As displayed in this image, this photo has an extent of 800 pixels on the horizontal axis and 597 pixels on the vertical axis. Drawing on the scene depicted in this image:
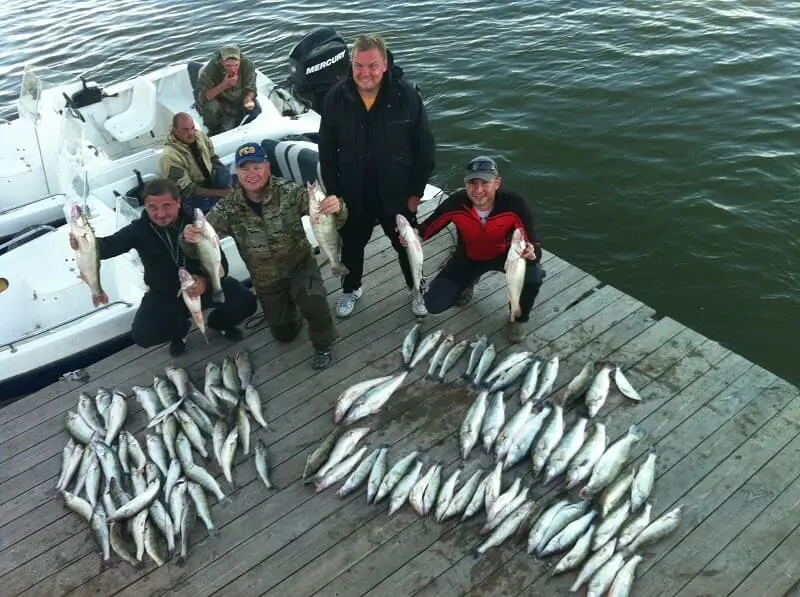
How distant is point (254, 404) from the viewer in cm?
536

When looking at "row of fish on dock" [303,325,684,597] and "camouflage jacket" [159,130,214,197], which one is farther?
"camouflage jacket" [159,130,214,197]

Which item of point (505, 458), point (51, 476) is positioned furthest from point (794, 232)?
point (51, 476)

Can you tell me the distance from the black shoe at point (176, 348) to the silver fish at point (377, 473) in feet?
8.18

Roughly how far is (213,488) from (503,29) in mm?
13345

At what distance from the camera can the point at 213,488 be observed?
476 centimetres

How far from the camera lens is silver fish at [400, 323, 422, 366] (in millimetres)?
5707

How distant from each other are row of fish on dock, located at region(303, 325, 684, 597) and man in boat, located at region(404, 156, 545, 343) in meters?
0.63

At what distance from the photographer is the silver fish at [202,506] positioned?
4504 mm

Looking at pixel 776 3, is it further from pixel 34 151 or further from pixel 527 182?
pixel 34 151

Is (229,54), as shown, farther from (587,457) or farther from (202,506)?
(587,457)

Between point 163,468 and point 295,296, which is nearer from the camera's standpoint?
point 163,468

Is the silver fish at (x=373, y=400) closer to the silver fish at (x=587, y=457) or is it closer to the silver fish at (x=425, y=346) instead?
the silver fish at (x=425, y=346)

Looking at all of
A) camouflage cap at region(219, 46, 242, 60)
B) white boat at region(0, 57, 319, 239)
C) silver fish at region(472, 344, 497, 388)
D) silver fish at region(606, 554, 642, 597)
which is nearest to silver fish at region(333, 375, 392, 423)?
silver fish at region(472, 344, 497, 388)

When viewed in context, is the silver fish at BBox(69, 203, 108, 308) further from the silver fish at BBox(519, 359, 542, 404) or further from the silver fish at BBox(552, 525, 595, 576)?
the silver fish at BBox(552, 525, 595, 576)
